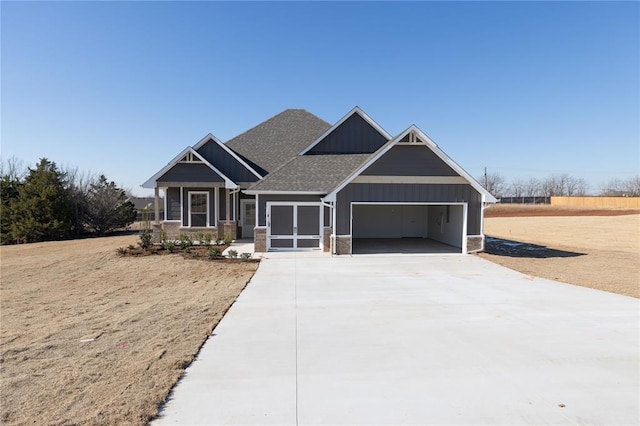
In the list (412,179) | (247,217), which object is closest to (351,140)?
(412,179)

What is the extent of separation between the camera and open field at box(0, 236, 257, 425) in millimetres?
3822

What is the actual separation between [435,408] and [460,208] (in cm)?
1419

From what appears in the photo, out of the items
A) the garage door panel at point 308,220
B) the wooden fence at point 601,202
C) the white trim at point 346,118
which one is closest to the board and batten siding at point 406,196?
the garage door panel at point 308,220

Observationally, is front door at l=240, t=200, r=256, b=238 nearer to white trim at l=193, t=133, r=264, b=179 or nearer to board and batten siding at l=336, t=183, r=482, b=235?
white trim at l=193, t=133, r=264, b=179

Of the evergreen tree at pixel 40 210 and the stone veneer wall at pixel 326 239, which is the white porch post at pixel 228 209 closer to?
the stone veneer wall at pixel 326 239

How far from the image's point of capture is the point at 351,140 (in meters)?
19.4

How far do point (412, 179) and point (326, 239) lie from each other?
15.4 feet

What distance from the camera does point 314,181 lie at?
1631cm

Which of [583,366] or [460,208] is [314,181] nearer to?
[460,208]

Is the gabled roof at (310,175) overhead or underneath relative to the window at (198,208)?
overhead

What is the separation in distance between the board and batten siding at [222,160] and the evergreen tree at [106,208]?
11.8 metres

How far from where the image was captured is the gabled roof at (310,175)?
15734 mm

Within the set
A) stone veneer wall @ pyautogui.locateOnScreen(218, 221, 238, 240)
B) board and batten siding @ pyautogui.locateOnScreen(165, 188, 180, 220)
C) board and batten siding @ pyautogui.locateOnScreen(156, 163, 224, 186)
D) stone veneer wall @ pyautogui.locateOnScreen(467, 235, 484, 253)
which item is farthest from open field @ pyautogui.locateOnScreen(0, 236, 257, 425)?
stone veneer wall @ pyautogui.locateOnScreen(467, 235, 484, 253)

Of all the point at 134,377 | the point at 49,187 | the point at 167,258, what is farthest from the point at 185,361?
the point at 49,187
